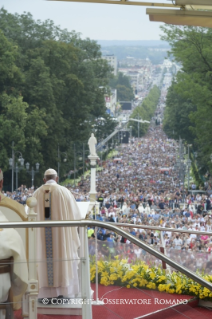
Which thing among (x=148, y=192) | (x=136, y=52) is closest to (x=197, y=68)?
(x=148, y=192)

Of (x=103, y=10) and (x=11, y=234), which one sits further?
(x=103, y=10)

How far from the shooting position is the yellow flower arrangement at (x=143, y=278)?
3.91 m

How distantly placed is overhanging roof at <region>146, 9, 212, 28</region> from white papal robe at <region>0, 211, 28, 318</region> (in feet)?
6.93

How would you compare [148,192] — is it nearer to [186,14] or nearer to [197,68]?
[197,68]

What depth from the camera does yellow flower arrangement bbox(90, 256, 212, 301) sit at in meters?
3.91

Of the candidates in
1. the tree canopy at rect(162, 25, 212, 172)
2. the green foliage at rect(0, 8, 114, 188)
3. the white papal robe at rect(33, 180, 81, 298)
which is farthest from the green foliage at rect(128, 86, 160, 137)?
the white papal robe at rect(33, 180, 81, 298)

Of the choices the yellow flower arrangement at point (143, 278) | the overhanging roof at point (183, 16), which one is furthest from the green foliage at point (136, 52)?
the overhanging roof at point (183, 16)

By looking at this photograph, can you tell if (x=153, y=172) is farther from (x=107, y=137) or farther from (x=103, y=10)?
(x=103, y=10)

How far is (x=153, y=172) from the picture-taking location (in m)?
44.0

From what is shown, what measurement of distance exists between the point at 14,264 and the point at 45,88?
28518 mm

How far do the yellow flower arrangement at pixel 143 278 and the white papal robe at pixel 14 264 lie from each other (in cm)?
85

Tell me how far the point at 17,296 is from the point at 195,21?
8.03ft

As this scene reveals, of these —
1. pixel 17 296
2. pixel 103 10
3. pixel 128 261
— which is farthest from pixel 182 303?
pixel 103 10

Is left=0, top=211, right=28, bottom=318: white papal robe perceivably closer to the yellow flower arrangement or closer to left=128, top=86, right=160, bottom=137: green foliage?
the yellow flower arrangement
